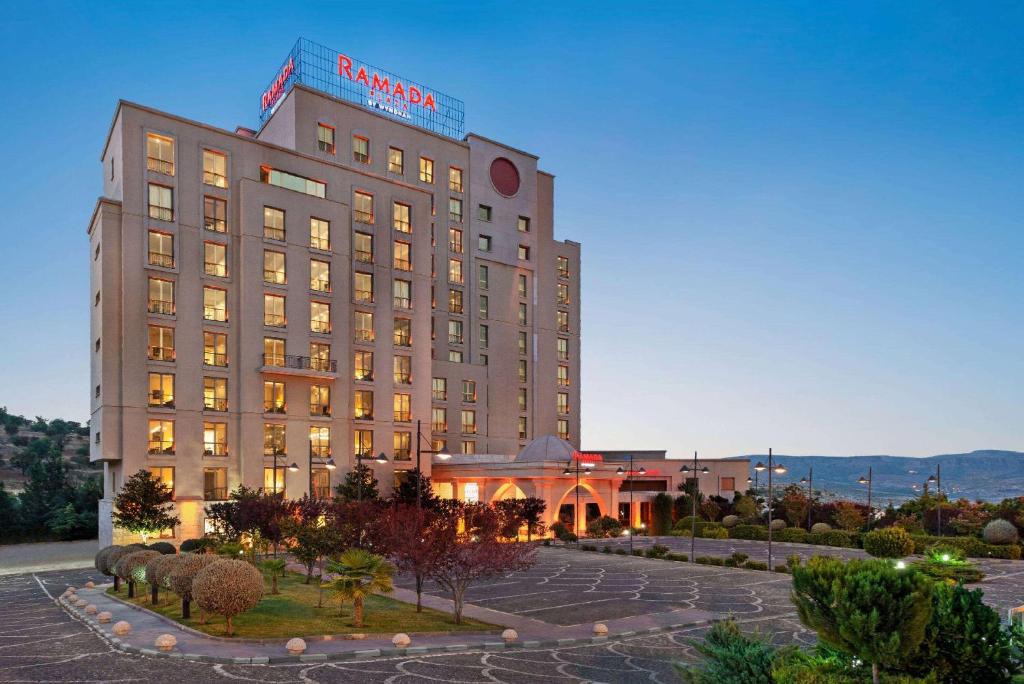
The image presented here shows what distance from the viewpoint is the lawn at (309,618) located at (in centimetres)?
2642

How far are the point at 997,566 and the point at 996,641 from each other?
4387 centimetres

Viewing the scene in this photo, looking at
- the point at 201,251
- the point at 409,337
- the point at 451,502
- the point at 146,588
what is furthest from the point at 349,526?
the point at 409,337

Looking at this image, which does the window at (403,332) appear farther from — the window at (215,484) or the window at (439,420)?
the window at (215,484)

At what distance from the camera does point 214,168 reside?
6575 centimetres

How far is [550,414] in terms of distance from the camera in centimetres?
9681

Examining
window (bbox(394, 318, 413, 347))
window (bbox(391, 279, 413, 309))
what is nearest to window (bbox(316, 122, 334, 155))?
window (bbox(391, 279, 413, 309))

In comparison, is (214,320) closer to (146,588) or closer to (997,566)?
→ (146,588)

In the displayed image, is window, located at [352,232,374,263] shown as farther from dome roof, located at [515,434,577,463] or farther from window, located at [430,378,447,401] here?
dome roof, located at [515,434,577,463]

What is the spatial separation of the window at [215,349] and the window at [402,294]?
1776 cm

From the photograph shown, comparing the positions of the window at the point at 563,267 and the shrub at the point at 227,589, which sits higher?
the window at the point at 563,267

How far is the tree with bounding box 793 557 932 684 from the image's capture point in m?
11.0

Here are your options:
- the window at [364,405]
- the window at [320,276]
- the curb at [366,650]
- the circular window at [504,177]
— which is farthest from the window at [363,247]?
the curb at [366,650]

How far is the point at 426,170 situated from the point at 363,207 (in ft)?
→ 43.3

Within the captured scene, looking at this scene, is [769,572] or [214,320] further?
[214,320]
